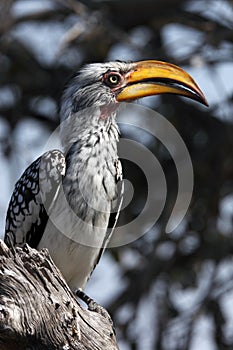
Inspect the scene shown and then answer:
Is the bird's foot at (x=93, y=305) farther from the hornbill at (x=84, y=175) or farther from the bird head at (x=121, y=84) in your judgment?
the bird head at (x=121, y=84)

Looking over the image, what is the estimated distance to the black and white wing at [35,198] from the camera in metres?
5.50

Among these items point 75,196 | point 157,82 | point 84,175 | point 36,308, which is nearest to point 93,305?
point 75,196

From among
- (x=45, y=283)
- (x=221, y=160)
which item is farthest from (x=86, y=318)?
(x=221, y=160)

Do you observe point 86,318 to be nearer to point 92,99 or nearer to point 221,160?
point 92,99

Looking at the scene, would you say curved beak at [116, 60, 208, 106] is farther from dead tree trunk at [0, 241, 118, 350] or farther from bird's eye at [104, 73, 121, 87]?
dead tree trunk at [0, 241, 118, 350]

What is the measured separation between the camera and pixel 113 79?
604 cm

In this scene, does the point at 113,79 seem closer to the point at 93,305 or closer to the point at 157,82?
the point at 157,82

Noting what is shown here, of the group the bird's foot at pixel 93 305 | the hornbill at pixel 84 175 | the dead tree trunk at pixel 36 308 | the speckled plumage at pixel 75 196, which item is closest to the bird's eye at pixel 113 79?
the hornbill at pixel 84 175

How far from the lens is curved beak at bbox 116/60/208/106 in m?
5.76

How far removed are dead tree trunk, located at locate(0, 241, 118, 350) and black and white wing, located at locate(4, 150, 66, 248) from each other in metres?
1.03

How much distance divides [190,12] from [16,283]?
4840 millimetres

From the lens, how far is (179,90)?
19.1 ft

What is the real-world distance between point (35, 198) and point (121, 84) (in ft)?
2.92

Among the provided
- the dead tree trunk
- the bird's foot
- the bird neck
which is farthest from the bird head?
the dead tree trunk
